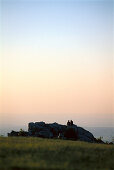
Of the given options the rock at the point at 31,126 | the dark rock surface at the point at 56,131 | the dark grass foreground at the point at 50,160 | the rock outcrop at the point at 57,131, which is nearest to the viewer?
the dark grass foreground at the point at 50,160

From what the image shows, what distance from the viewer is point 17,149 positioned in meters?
29.7

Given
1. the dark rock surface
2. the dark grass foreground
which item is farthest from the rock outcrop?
the dark grass foreground

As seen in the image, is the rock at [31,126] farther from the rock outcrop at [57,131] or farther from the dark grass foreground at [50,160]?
the dark grass foreground at [50,160]

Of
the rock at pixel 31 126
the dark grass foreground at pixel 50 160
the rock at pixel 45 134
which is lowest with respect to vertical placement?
the dark grass foreground at pixel 50 160

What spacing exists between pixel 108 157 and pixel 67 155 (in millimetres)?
4641

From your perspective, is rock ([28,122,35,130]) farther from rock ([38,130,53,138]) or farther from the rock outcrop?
rock ([38,130,53,138])

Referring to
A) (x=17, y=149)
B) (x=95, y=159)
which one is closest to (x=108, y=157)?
(x=95, y=159)

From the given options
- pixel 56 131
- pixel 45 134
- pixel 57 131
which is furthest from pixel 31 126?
pixel 57 131

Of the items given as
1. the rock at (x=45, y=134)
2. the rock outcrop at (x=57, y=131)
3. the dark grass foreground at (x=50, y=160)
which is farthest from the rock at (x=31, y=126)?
the dark grass foreground at (x=50, y=160)

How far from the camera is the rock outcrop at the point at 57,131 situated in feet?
214

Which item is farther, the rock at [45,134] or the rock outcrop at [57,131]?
the rock outcrop at [57,131]

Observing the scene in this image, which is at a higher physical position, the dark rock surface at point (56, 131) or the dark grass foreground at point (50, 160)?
the dark rock surface at point (56, 131)

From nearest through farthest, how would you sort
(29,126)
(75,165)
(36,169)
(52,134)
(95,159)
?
(36,169), (75,165), (95,159), (52,134), (29,126)

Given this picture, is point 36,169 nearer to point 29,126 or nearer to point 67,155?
point 67,155
